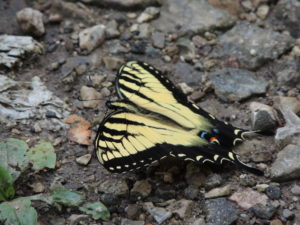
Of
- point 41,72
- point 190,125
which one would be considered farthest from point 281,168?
point 41,72

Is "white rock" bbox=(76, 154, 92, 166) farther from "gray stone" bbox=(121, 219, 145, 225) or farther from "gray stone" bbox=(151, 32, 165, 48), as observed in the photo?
"gray stone" bbox=(151, 32, 165, 48)

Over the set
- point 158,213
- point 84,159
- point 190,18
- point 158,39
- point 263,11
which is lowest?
point 84,159

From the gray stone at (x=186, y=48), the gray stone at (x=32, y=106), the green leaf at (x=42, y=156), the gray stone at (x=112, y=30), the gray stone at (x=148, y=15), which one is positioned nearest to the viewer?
the green leaf at (x=42, y=156)

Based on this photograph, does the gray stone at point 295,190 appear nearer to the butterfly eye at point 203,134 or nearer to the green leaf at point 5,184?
the butterfly eye at point 203,134

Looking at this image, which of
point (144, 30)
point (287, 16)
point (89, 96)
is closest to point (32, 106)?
point (89, 96)

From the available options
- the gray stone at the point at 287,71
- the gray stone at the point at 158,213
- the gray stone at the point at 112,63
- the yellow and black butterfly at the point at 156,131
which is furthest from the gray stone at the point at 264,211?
the gray stone at the point at 112,63

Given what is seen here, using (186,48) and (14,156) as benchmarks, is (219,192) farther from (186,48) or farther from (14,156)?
(186,48)

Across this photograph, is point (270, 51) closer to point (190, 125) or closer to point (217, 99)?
point (217, 99)
